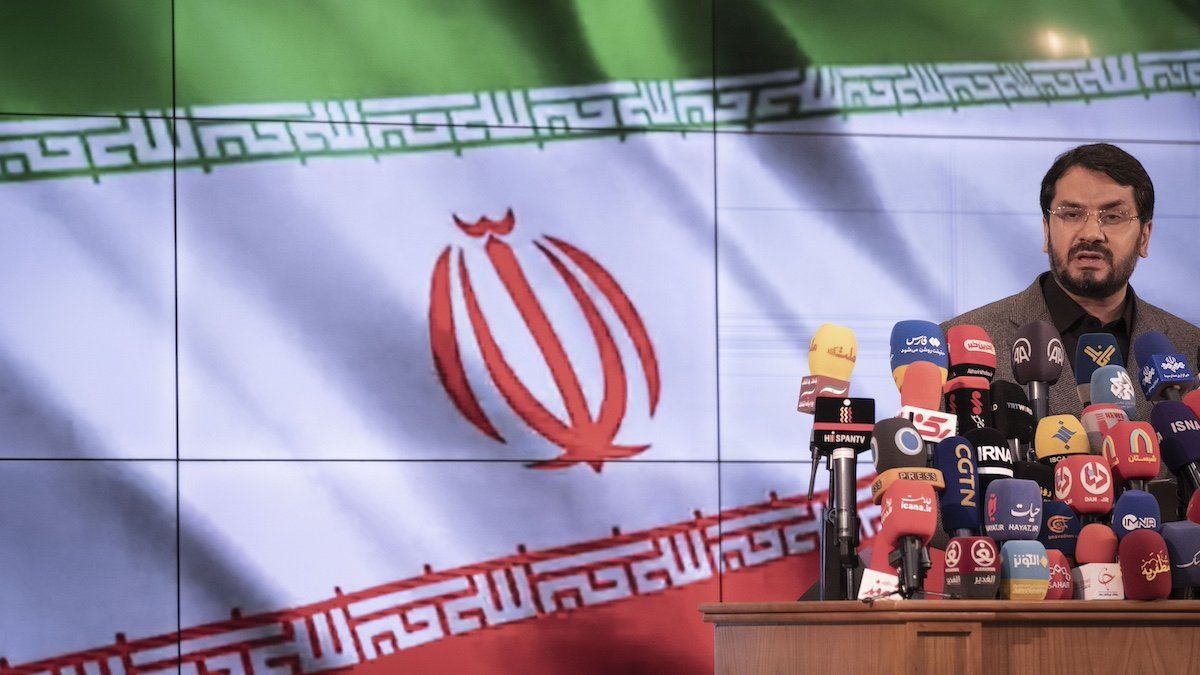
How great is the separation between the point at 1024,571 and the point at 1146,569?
0.64ft

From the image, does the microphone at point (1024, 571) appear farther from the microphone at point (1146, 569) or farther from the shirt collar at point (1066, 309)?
the shirt collar at point (1066, 309)

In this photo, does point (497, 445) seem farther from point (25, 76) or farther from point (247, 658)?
point (25, 76)

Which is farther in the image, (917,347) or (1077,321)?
(1077,321)

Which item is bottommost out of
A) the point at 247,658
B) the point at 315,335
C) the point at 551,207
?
the point at 247,658

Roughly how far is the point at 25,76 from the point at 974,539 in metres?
3.05

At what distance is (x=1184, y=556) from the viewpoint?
2.53 m

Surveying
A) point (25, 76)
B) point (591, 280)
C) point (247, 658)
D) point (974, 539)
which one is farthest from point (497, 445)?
point (974, 539)

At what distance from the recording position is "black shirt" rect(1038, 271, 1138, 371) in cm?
361

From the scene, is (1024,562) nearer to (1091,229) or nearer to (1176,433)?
(1176,433)

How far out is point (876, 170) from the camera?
4574mm

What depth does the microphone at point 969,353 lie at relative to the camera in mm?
2906

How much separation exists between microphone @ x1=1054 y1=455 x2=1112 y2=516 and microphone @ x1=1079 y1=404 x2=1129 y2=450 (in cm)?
17

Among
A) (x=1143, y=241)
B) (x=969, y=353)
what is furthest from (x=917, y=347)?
(x=1143, y=241)

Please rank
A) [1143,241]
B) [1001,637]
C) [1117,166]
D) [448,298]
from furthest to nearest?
[448,298] → [1143,241] → [1117,166] → [1001,637]
